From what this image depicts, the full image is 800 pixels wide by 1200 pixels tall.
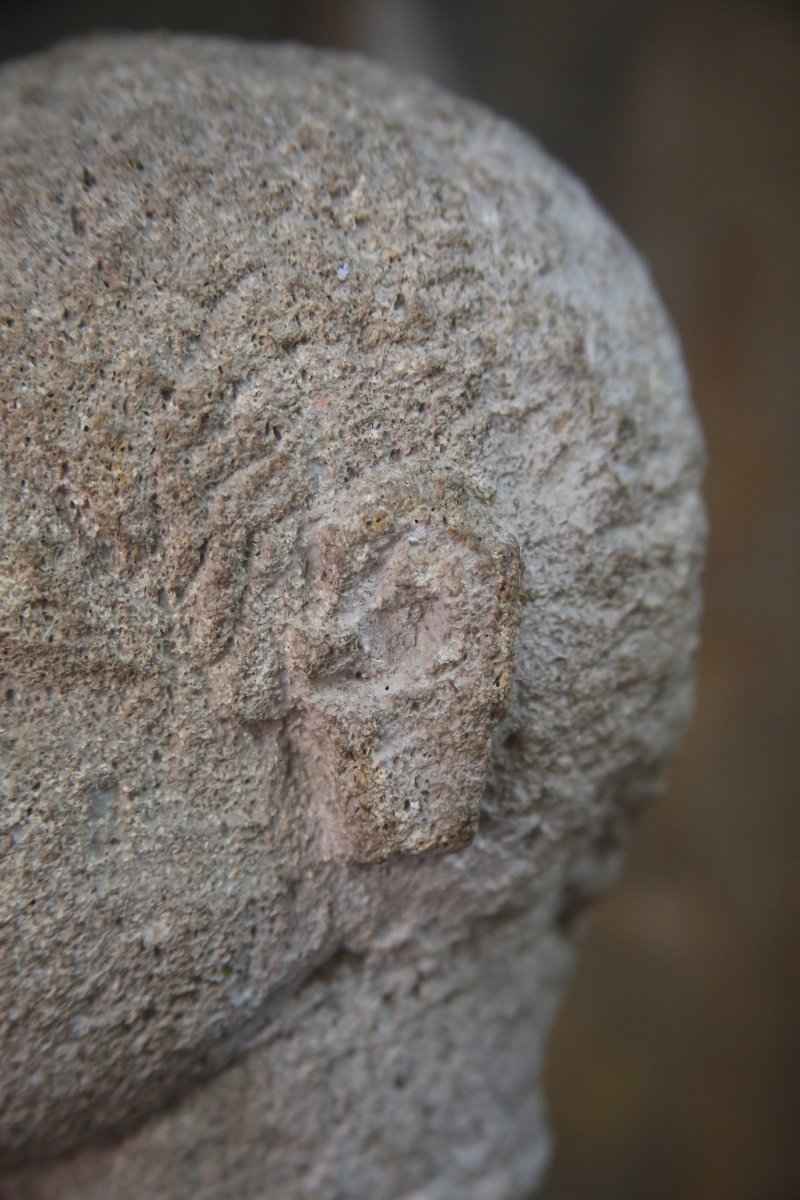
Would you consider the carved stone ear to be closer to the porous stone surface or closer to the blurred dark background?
the porous stone surface

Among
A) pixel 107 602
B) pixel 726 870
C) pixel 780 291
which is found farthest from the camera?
pixel 726 870

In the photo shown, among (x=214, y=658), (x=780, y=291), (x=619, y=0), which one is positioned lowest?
(x=214, y=658)

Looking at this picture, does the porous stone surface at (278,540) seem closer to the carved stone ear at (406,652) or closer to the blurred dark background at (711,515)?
the carved stone ear at (406,652)

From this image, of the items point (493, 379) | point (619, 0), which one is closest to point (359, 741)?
point (493, 379)

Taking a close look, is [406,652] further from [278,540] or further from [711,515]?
[711,515]

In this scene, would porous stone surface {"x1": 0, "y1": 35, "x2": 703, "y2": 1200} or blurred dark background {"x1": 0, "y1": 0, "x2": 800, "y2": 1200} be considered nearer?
porous stone surface {"x1": 0, "y1": 35, "x2": 703, "y2": 1200}

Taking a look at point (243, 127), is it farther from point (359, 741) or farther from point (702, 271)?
point (702, 271)

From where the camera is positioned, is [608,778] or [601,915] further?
[601,915]

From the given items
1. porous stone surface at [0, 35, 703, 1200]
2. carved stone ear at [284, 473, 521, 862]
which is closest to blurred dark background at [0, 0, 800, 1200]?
porous stone surface at [0, 35, 703, 1200]
